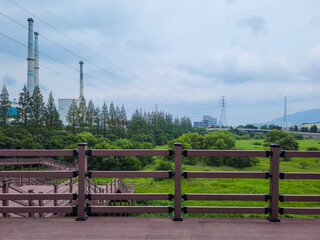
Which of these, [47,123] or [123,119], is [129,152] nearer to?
[47,123]

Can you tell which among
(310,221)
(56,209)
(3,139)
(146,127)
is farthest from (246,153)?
(146,127)

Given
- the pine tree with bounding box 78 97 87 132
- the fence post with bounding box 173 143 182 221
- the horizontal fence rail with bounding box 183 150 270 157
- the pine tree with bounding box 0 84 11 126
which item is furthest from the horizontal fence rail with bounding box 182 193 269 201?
the pine tree with bounding box 78 97 87 132

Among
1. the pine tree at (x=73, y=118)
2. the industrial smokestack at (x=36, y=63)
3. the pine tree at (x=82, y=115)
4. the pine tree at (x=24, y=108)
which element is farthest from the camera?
the industrial smokestack at (x=36, y=63)

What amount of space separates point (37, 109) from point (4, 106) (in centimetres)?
550

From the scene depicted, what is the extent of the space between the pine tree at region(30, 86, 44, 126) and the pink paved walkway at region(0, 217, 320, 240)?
47.5 m

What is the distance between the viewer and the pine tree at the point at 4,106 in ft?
142

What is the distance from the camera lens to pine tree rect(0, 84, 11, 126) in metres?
43.3

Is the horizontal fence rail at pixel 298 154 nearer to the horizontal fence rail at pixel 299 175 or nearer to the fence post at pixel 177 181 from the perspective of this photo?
the horizontal fence rail at pixel 299 175

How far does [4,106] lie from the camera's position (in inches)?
1724

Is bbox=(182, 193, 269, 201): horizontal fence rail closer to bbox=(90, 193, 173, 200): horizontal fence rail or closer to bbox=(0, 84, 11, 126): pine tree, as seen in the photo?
bbox=(90, 193, 173, 200): horizontal fence rail

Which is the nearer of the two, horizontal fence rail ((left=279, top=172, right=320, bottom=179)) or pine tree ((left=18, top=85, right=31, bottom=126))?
horizontal fence rail ((left=279, top=172, right=320, bottom=179))

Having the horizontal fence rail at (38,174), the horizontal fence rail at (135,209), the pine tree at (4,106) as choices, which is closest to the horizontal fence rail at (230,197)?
the horizontal fence rail at (135,209)

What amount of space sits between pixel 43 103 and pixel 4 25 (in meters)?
44.6

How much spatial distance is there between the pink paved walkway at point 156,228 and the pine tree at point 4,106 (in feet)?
158
